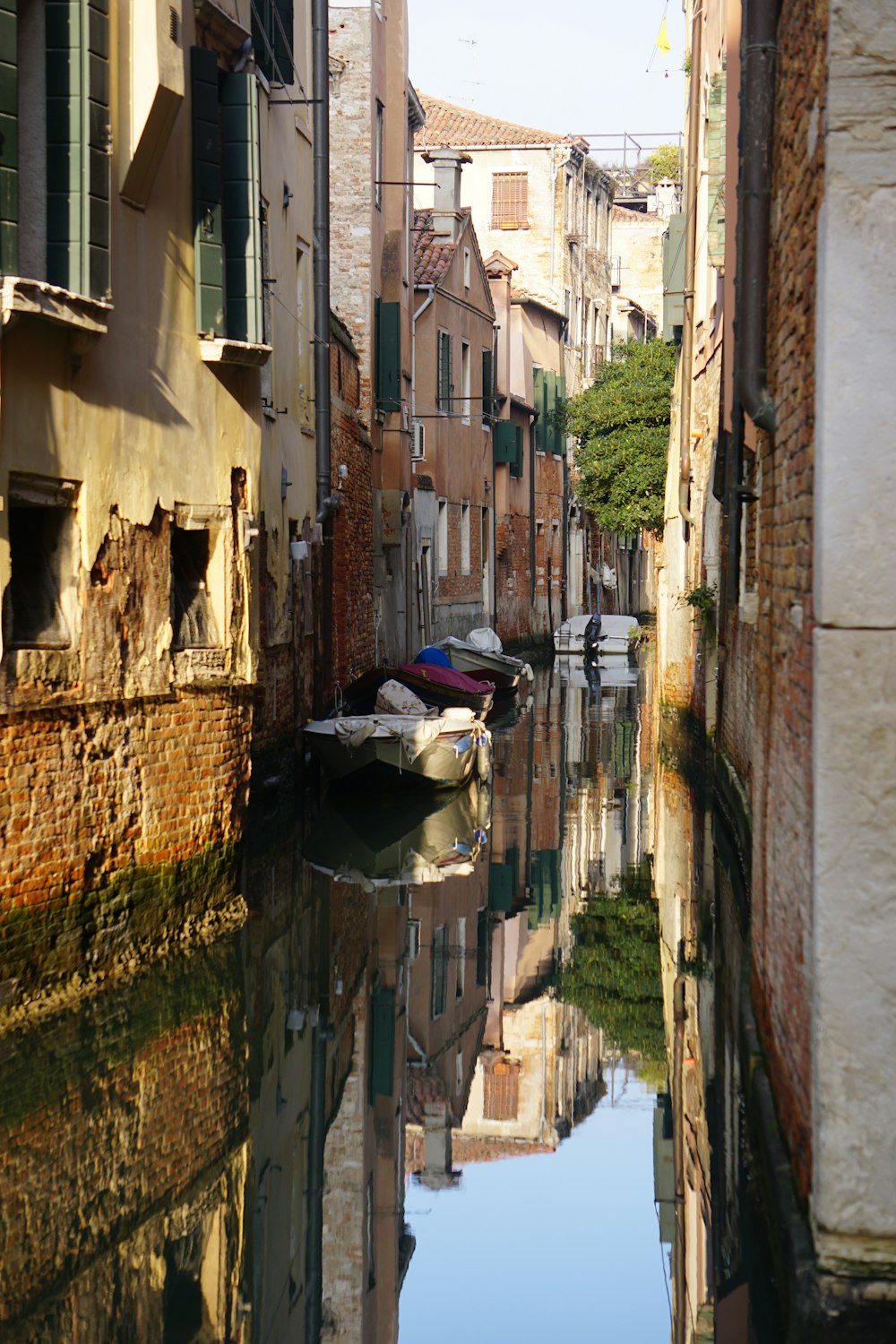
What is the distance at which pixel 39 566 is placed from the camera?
8.25m

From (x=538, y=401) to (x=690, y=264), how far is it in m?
17.8

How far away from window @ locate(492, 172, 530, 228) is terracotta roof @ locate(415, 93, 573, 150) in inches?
31.3

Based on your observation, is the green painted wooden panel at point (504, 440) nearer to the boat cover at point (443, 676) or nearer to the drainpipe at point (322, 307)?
the boat cover at point (443, 676)

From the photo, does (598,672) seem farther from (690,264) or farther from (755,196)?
(755,196)

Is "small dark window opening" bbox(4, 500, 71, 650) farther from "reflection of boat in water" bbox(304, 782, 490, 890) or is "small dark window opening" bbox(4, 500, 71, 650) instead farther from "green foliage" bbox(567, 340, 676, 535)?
"green foliage" bbox(567, 340, 676, 535)

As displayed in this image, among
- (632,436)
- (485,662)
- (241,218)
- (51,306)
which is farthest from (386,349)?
(51,306)

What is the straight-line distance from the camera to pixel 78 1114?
6.37 meters

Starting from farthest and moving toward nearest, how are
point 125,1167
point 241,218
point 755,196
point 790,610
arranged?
point 241,218 < point 755,196 < point 125,1167 < point 790,610

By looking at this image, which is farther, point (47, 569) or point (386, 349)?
point (386, 349)

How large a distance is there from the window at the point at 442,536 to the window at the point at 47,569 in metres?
20.2

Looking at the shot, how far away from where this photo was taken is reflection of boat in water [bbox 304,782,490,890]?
11.6m

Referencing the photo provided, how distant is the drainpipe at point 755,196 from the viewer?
20.7 ft

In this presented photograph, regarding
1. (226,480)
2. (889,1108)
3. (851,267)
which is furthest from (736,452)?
(889,1108)

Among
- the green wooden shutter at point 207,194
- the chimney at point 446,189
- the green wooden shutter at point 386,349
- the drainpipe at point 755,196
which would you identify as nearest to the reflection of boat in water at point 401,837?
the green wooden shutter at point 207,194
